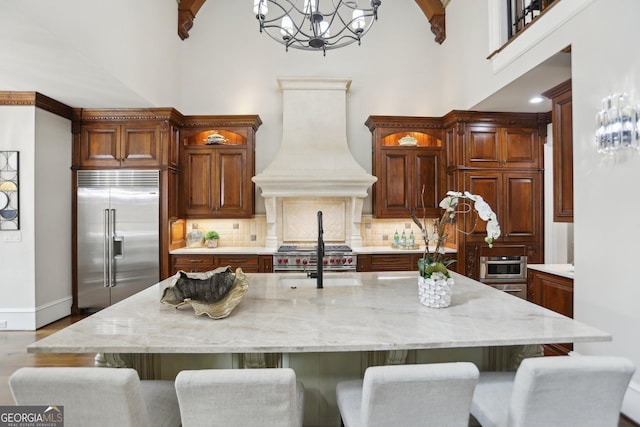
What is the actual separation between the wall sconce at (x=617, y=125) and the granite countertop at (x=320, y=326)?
1.33 m

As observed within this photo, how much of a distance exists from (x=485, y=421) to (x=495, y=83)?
3.61 meters

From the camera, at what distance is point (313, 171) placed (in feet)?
15.3

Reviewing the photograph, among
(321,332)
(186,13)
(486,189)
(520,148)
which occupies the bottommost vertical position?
(321,332)

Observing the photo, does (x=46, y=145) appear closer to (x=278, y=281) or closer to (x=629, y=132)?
(x=278, y=281)

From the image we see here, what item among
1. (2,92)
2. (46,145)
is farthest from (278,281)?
(2,92)

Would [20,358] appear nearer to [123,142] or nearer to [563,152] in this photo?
[123,142]

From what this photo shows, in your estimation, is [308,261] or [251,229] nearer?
[308,261]

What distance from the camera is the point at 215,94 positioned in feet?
17.0

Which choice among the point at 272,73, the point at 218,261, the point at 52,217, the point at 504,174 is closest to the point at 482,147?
the point at 504,174

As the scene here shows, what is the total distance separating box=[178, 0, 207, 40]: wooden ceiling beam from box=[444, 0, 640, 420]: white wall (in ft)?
14.9

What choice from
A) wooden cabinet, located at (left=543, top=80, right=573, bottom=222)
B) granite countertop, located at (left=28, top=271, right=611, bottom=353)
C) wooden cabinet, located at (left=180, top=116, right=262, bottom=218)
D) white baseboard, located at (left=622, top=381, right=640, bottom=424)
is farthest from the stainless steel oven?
wooden cabinet, located at (left=180, top=116, right=262, bottom=218)

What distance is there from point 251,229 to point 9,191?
288cm

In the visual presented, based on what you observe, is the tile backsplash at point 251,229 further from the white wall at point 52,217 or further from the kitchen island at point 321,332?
the kitchen island at point 321,332

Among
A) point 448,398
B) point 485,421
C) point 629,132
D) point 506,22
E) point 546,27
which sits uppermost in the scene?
point 506,22
